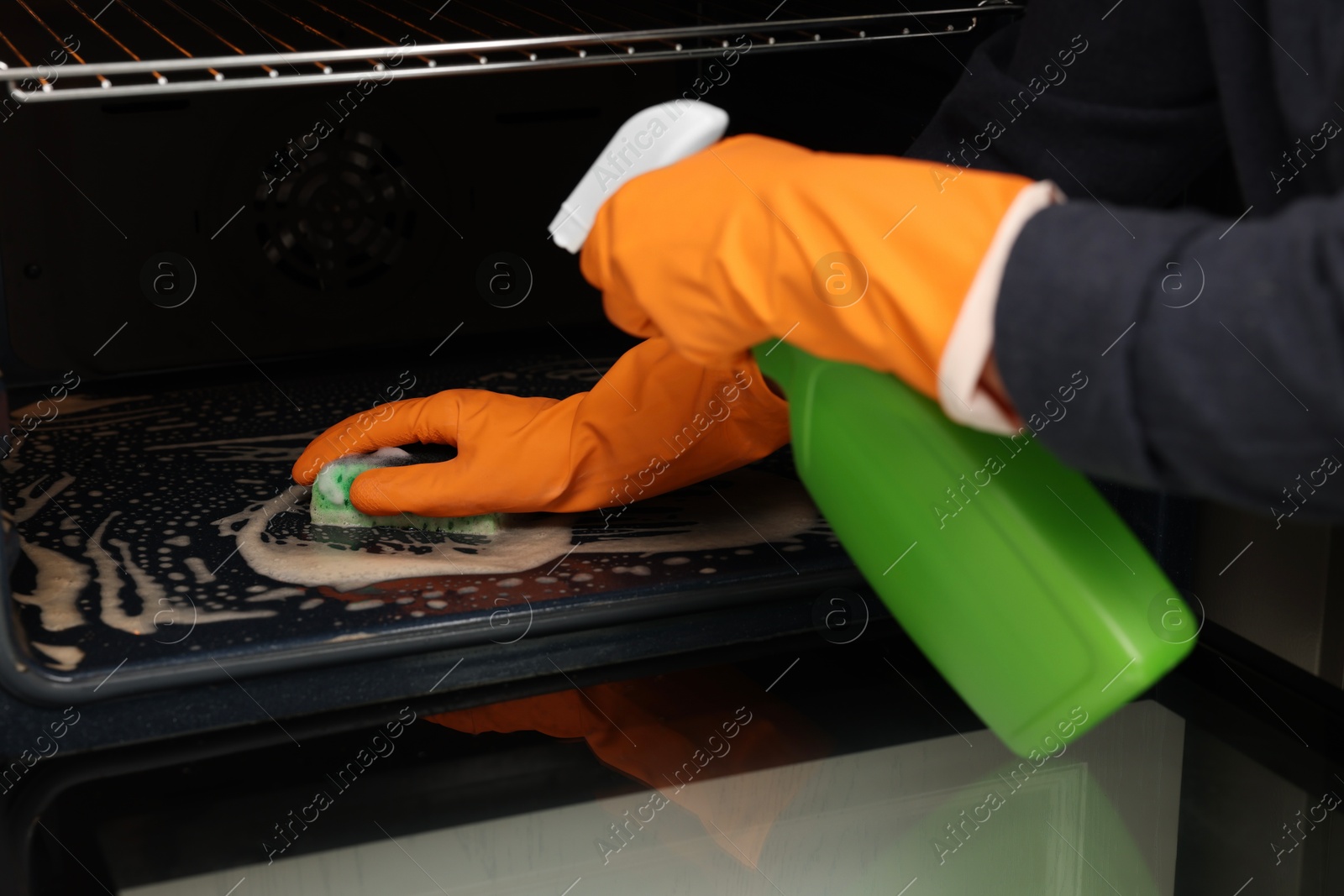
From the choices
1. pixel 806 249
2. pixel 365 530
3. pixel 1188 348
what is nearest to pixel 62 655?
pixel 365 530

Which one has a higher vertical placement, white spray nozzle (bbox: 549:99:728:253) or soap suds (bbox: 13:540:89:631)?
soap suds (bbox: 13:540:89:631)

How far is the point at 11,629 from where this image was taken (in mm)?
789

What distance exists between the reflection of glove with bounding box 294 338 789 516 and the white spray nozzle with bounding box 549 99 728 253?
27 cm

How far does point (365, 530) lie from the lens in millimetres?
1084

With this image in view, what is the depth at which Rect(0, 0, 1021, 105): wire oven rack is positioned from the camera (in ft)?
3.63

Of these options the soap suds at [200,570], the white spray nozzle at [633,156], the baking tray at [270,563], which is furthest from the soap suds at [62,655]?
the white spray nozzle at [633,156]

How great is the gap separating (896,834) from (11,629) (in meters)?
0.59

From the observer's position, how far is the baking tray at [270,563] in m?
0.85

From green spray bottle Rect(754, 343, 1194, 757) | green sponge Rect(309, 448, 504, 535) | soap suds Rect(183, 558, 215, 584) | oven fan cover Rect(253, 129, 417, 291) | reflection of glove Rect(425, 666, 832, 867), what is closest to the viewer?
green spray bottle Rect(754, 343, 1194, 757)

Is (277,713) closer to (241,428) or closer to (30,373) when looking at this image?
(241,428)

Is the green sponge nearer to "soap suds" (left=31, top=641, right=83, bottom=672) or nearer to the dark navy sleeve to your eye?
"soap suds" (left=31, top=641, right=83, bottom=672)

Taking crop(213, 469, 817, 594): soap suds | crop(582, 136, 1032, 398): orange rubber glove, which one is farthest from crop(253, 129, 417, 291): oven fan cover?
crop(582, 136, 1032, 398): orange rubber glove

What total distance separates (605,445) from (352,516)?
0.24m

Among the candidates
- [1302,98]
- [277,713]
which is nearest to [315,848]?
[277,713]
